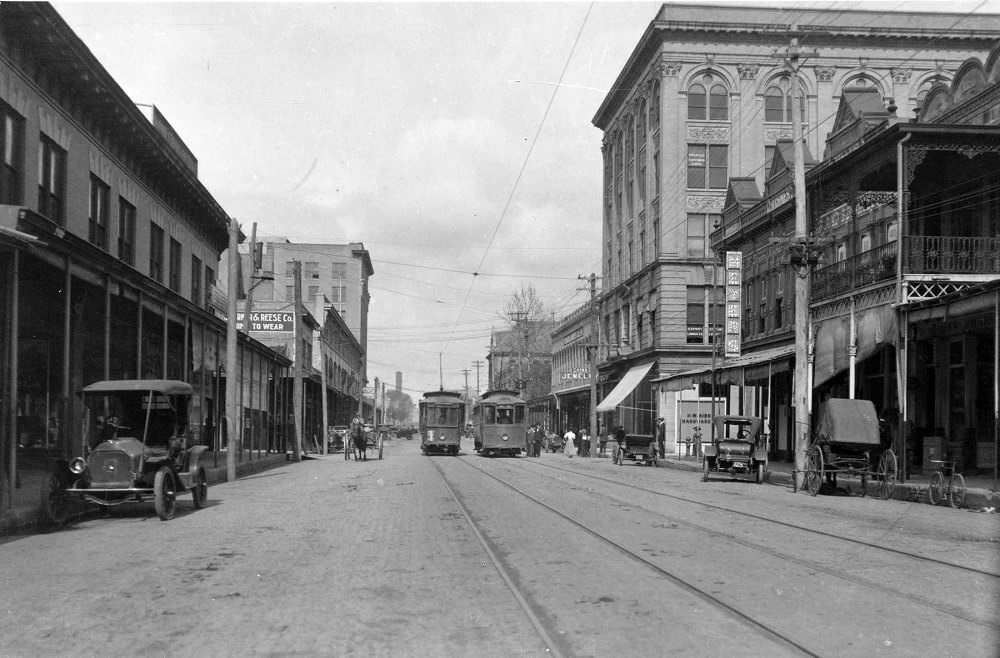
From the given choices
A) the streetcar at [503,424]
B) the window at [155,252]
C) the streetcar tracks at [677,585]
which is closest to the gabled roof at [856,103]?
the streetcar at [503,424]

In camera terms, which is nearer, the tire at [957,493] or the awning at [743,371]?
the tire at [957,493]

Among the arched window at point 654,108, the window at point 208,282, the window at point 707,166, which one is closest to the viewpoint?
the window at point 208,282

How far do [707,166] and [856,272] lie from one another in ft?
78.5

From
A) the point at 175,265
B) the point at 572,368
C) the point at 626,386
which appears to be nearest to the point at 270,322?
the point at 175,265

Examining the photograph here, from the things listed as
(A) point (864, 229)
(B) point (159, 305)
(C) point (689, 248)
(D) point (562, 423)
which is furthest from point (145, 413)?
(D) point (562, 423)

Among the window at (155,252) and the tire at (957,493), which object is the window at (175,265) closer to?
the window at (155,252)

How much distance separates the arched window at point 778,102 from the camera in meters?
48.0

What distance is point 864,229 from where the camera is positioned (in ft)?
92.7

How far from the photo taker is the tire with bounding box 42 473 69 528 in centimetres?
1262

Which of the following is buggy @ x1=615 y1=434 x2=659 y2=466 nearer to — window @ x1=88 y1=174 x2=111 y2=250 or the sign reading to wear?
the sign reading to wear

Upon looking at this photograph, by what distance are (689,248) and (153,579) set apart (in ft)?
139

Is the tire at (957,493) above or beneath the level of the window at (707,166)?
beneath

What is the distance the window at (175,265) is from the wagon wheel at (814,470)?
64.1ft

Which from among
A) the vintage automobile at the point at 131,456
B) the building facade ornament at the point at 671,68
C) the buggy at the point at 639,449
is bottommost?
the buggy at the point at 639,449
